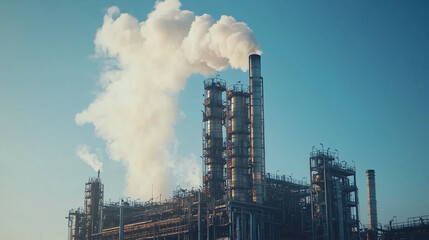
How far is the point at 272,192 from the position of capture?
3196 inches

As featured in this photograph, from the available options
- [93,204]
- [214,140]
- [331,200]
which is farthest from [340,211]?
[93,204]

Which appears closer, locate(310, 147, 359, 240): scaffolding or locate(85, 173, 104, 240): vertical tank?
locate(310, 147, 359, 240): scaffolding

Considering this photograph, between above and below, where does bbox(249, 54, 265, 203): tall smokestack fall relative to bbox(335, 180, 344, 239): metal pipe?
above

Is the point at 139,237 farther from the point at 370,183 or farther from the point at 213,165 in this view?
the point at 370,183

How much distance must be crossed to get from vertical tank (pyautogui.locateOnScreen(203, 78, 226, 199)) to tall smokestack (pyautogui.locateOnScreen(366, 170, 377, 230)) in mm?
21934

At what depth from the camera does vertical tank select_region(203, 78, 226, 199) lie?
268ft

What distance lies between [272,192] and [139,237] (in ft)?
70.1

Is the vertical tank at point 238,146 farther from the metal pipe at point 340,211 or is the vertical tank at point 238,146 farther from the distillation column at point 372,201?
the distillation column at point 372,201

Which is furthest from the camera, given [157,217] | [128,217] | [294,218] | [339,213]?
[128,217]

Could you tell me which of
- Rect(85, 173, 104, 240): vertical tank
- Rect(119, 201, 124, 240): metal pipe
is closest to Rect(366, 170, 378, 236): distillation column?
Rect(119, 201, 124, 240): metal pipe

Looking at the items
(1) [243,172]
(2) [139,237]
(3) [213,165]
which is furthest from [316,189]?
(2) [139,237]

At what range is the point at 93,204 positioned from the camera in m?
98.1

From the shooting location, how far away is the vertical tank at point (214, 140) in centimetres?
8169

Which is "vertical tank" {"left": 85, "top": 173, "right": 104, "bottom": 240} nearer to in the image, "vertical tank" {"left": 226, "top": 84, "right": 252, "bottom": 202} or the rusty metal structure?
the rusty metal structure
